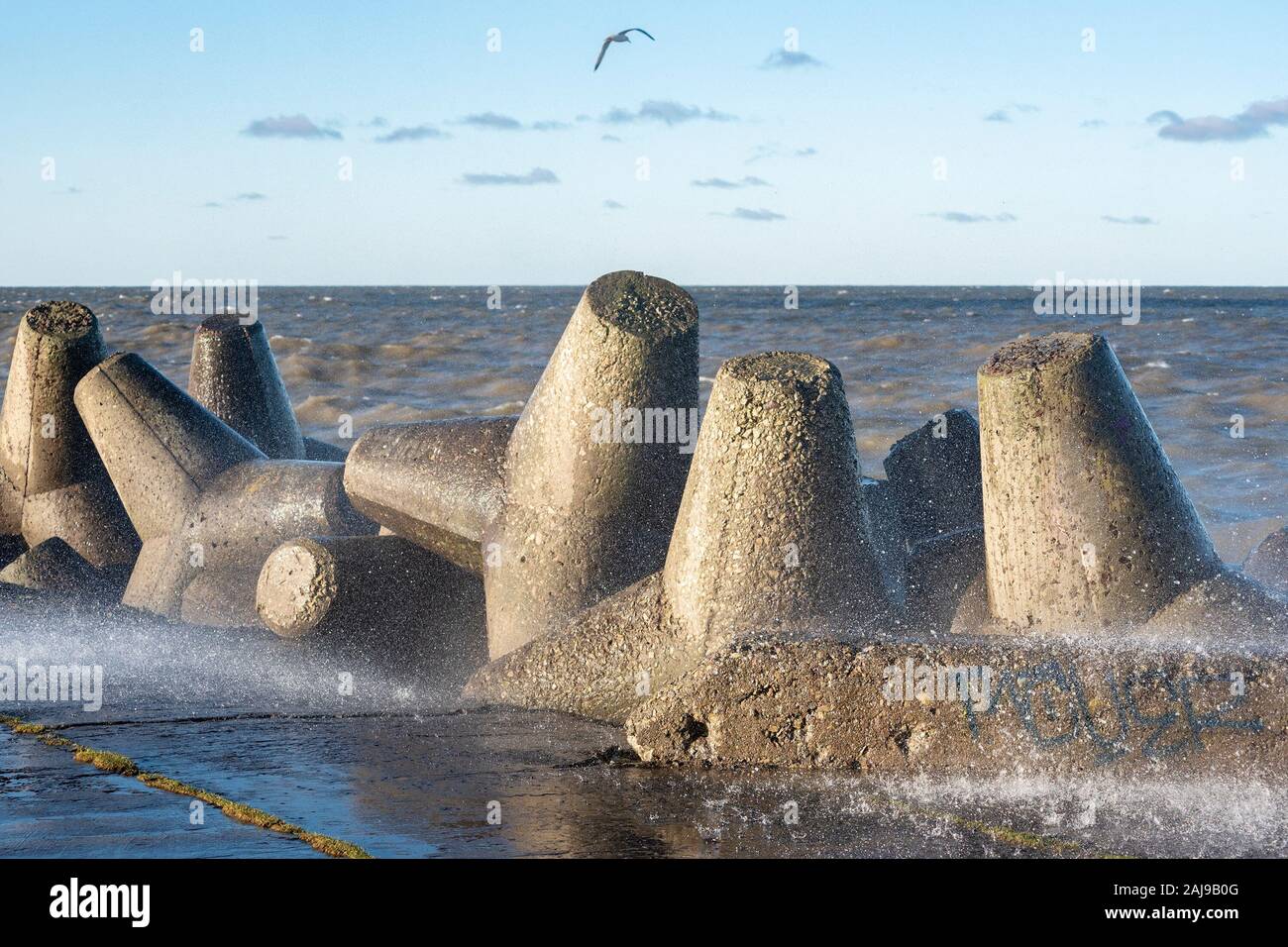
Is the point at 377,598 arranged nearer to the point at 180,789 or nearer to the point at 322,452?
the point at 180,789

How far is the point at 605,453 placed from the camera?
18.5 feet

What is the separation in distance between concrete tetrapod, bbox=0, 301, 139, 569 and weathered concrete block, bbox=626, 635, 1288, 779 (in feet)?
15.5

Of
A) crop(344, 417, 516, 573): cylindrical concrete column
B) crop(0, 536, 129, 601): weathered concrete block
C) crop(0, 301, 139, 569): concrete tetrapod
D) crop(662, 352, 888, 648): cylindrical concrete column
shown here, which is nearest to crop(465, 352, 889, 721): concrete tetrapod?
crop(662, 352, 888, 648): cylindrical concrete column

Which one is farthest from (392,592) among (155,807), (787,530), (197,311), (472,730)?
(197,311)

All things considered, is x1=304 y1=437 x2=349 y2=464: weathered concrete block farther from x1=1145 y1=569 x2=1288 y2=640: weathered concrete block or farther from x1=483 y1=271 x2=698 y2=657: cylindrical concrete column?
x1=1145 y1=569 x2=1288 y2=640: weathered concrete block

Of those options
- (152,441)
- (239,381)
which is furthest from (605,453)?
(239,381)

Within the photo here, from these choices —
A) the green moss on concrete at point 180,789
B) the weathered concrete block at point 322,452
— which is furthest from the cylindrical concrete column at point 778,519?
the weathered concrete block at point 322,452

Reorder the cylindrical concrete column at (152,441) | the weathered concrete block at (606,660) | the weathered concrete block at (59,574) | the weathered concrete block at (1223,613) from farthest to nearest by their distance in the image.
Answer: the cylindrical concrete column at (152,441) → the weathered concrete block at (59,574) → the weathered concrete block at (606,660) → the weathered concrete block at (1223,613)

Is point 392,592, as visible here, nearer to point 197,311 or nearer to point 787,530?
point 787,530

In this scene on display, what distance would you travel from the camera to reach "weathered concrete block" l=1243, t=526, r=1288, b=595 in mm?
6398

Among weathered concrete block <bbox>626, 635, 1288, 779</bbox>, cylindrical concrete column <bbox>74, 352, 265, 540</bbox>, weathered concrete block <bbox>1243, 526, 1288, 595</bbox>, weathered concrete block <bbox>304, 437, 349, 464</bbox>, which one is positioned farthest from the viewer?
weathered concrete block <bbox>304, 437, 349, 464</bbox>

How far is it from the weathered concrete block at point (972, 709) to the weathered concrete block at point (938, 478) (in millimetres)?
2067

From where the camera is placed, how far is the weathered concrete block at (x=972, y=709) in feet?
13.5

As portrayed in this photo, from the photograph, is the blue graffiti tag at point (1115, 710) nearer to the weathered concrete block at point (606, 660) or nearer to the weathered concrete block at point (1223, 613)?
the weathered concrete block at point (1223, 613)
